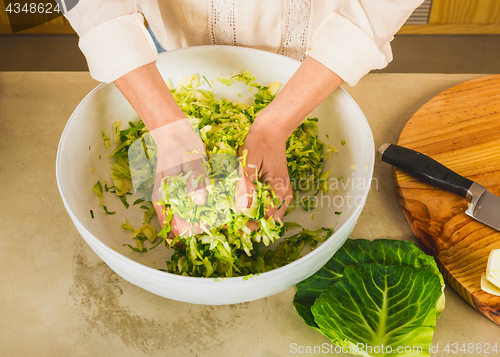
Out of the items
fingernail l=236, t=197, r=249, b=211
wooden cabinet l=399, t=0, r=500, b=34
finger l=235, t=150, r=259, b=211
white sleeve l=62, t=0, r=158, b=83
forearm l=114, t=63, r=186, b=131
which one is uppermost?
white sleeve l=62, t=0, r=158, b=83

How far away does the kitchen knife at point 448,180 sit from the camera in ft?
2.93

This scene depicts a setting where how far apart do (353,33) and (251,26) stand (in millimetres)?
297

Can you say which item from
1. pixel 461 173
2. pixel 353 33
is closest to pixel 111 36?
pixel 353 33

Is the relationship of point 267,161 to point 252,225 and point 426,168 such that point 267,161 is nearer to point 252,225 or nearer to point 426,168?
point 252,225

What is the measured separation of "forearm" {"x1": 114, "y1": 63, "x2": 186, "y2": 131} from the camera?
82 centimetres

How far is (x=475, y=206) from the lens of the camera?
905 mm

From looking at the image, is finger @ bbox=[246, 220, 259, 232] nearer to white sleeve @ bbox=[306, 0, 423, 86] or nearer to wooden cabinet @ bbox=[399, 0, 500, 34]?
white sleeve @ bbox=[306, 0, 423, 86]

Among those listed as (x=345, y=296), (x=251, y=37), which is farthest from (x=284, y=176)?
(x=251, y=37)

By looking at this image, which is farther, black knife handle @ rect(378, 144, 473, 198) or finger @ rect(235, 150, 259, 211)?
black knife handle @ rect(378, 144, 473, 198)

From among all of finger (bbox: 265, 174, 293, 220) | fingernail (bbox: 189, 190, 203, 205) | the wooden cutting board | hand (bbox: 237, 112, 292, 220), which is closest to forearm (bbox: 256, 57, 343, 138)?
hand (bbox: 237, 112, 292, 220)

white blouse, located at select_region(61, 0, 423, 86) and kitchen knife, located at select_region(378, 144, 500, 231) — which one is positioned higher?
white blouse, located at select_region(61, 0, 423, 86)

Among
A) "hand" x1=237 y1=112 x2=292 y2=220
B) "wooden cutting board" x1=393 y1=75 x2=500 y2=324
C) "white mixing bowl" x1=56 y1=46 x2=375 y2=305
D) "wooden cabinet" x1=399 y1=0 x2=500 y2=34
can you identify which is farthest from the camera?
"wooden cabinet" x1=399 y1=0 x2=500 y2=34

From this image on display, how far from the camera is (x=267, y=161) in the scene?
0.79 meters

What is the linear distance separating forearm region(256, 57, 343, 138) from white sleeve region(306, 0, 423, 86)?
0.8 inches
